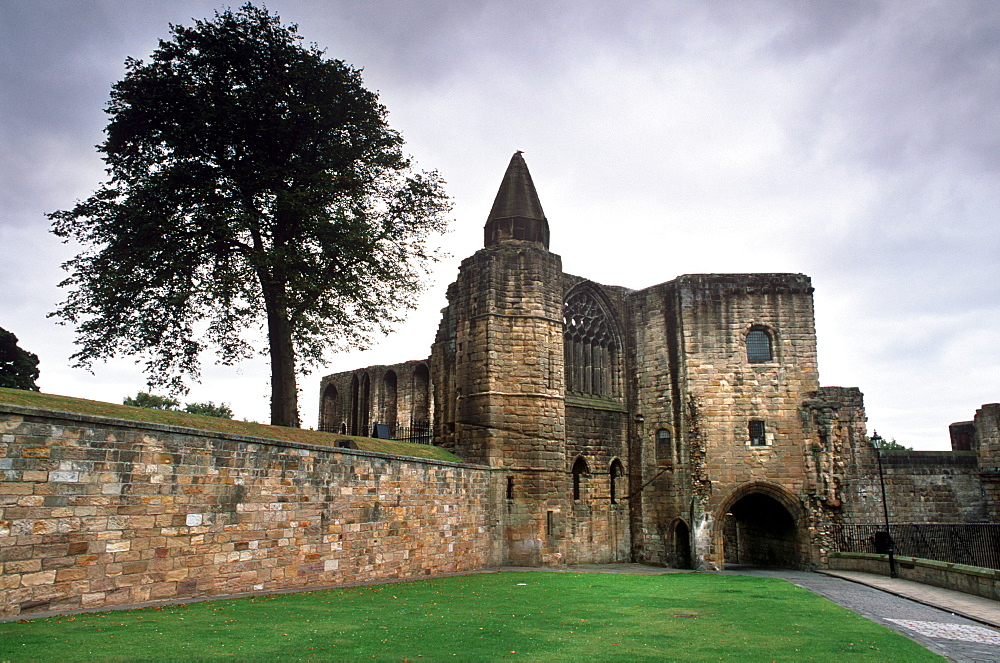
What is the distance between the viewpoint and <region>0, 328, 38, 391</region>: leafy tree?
25375mm

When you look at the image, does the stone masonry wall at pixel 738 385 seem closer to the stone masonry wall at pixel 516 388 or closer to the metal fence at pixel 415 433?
the stone masonry wall at pixel 516 388

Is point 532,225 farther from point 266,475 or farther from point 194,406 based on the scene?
point 194,406

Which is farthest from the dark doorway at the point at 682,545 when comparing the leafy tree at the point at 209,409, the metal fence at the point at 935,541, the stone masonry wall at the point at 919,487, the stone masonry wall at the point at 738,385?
the leafy tree at the point at 209,409

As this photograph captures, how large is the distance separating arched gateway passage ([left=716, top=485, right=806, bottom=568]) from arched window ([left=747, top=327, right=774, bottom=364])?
433 centimetres

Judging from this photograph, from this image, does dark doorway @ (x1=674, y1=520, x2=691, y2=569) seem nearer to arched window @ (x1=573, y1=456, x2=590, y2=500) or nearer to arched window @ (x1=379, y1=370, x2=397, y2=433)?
arched window @ (x1=573, y1=456, x2=590, y2=500)

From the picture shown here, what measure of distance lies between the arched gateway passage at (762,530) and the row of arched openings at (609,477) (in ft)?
12.3

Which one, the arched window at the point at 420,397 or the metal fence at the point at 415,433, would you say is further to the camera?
the arched window at the point at 420,397

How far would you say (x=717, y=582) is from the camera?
16.6 m

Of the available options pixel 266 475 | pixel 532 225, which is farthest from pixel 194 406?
pixel 266 475

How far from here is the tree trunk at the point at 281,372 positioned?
18.6m

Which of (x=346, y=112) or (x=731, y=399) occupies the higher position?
(x=346, y=112)

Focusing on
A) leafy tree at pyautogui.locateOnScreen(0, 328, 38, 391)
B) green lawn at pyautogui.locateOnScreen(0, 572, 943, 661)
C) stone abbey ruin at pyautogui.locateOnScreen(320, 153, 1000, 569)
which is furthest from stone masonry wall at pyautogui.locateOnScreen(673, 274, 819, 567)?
leafy tree at pyautogui.locateOnScreen(0, 328, 38, 391)

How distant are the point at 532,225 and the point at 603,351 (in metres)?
5.33

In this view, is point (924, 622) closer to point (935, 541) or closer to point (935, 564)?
point (935, 564)
